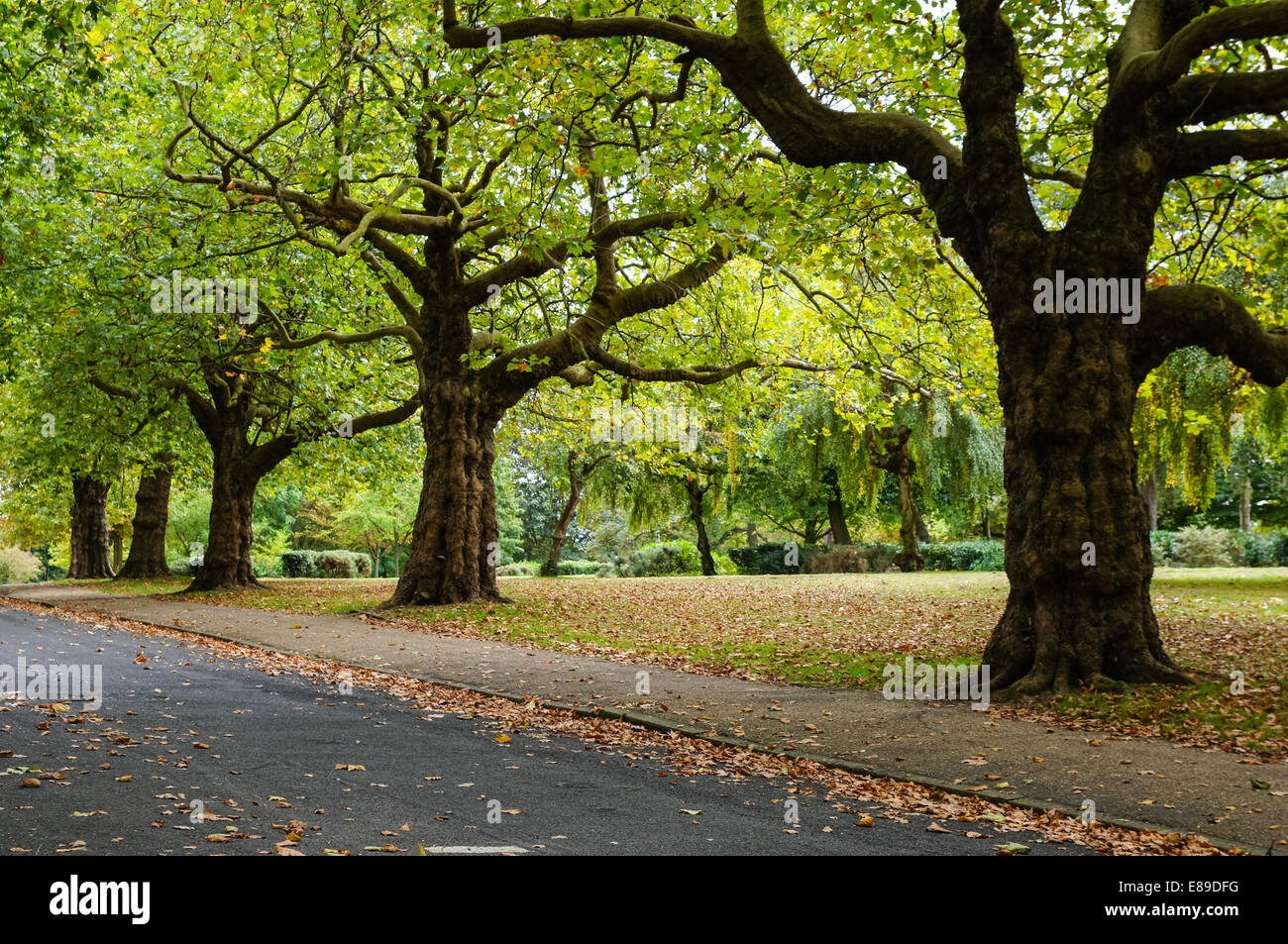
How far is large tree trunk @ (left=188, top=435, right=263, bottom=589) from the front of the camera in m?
27.6

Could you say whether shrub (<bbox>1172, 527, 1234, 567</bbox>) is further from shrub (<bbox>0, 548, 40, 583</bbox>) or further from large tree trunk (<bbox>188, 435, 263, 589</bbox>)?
shrub (<bbox>0, 548, 40, 583</bbox>)

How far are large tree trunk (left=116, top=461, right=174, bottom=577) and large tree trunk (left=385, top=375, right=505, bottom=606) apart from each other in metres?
17.9

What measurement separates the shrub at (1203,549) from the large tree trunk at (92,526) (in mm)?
40078

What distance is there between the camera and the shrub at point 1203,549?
109 feet

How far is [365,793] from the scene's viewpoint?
6.39m

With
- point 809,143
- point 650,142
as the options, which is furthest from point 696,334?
point 809,143

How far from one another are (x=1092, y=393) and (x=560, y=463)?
30.5m

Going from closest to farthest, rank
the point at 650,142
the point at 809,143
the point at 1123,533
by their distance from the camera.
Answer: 1. the point at 1123,533
2. the point at 809,143
3. the point at 650,142

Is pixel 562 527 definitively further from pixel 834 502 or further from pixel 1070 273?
pixel 1070 273

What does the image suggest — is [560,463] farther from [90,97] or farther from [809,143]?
[809,143]

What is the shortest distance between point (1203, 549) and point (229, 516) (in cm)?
3187

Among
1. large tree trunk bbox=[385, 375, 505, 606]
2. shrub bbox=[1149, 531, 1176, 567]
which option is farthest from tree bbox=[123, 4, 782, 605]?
shrub bbox=[1149, 531, 1176, 567]

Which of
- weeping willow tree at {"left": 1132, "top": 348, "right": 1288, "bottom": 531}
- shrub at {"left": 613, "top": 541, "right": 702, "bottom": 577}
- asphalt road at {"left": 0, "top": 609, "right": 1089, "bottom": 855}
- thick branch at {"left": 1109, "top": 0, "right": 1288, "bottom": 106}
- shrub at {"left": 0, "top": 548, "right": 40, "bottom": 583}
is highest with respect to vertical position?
thick branch at {"left": 1109, "top": 0, "right": 1288, "bottom": 106}
